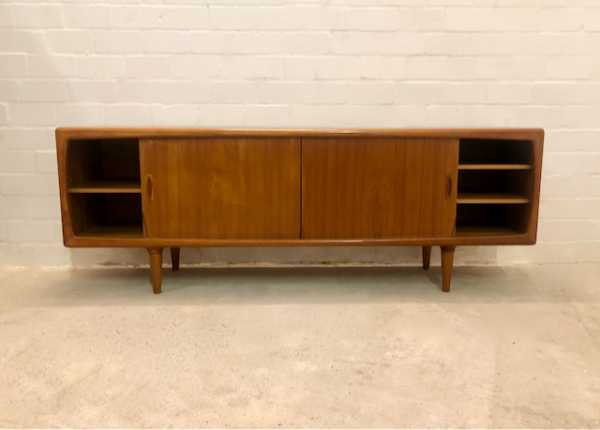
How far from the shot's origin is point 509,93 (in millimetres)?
2340

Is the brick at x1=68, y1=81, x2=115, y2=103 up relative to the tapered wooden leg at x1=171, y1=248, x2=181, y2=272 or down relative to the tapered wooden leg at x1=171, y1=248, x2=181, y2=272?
up

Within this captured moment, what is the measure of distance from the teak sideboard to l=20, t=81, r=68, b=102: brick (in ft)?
1.33

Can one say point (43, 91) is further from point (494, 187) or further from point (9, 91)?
point (494, 187)

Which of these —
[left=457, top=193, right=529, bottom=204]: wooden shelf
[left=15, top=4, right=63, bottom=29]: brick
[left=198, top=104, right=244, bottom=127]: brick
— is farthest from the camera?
[left=198, top=104, right=244, bottom=127]: brick

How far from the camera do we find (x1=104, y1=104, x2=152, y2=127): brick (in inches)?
90.5

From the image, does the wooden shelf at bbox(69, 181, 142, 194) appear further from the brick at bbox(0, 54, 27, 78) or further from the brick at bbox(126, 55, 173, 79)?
the brick at bbox(0, 54, 27, 78)

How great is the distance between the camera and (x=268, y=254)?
8.16 ft

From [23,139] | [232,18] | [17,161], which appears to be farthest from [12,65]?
[232,18]

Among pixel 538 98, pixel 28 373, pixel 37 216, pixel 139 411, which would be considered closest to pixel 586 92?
pixel 538 98

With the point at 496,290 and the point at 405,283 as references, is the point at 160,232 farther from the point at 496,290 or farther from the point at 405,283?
the point at 496,290

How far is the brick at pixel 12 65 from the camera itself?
2244mm

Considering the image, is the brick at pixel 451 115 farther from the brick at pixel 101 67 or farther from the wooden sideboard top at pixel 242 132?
the brick at pixel 101 67

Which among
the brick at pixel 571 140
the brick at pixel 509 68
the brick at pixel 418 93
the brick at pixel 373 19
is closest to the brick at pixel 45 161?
the brick at pixel 373 19

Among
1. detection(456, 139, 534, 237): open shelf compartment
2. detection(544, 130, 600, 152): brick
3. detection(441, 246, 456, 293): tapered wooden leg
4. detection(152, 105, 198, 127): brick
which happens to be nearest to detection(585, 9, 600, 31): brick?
detection(544, 130, 600, 152): brick
